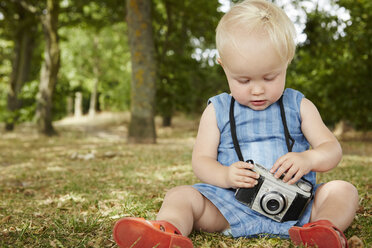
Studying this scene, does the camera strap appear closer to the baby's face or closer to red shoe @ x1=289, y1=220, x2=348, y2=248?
the baby's face

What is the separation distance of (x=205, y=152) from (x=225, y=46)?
26.0 inches

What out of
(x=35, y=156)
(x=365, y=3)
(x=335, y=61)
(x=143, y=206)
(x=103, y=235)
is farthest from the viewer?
(x=335, y=61)

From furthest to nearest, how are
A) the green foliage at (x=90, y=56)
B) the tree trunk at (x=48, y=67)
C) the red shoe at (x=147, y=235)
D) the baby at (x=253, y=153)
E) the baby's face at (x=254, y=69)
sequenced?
the green foliage at (x=90, y=56)
the tree trunk at (x=48, y=67)
the baby's face at (x=254, y=69)
the baby at (x=253, y=153)
the red shoe at (x=147, y=235)

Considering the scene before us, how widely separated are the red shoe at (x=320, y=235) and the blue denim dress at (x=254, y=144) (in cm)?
26

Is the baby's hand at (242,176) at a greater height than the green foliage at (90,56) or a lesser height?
lesser

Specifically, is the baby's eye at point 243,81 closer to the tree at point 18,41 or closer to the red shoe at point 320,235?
the red shoe at point 320,235

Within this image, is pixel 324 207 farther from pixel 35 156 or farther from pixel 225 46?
pixel 35 156

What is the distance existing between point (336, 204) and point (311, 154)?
284 millimetres

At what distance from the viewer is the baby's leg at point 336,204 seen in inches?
72.6

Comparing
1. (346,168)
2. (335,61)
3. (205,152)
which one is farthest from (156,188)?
(335,61)

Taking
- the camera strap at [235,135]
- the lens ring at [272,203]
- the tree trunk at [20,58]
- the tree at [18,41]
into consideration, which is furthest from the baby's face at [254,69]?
the tree trunk at [20,58]

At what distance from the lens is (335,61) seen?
8477mm

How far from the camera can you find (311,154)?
6.53ft

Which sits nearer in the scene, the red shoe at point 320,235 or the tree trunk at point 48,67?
the red shoe at point 320,235
